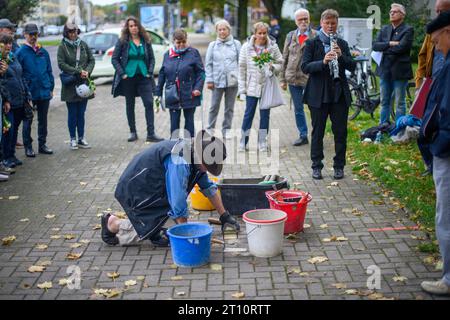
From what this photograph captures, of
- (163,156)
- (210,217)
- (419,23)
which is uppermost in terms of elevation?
(419,23)

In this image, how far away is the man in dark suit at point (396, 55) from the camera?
9641mm

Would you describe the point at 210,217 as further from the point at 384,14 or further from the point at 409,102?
the point at 384,14

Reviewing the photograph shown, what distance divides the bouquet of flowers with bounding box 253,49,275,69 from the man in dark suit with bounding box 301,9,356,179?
178 centimetres

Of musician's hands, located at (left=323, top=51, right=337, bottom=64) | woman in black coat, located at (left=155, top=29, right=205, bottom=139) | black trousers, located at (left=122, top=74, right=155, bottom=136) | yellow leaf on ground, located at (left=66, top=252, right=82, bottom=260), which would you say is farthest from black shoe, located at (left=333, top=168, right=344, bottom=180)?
black trousers, located at (left=122, top=74, right=155, bottom=136)

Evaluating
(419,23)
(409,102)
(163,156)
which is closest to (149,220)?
(163,156)

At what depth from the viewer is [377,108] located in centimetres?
1322

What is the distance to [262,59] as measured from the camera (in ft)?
31.4

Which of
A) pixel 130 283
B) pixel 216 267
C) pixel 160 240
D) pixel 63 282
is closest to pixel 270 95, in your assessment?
pixel 160 240

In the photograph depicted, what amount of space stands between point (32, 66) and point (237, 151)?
355cm

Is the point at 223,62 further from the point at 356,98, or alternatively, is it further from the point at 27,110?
the point at 356,98

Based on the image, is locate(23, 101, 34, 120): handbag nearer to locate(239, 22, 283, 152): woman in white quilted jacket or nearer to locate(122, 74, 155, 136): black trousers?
locate(122, 74, 155, 136): black trousers

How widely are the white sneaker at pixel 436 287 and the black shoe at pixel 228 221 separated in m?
2.05

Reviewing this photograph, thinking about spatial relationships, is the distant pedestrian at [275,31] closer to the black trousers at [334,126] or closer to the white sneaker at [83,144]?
the white sneaker at [83,144]

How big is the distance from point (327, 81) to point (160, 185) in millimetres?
3185
